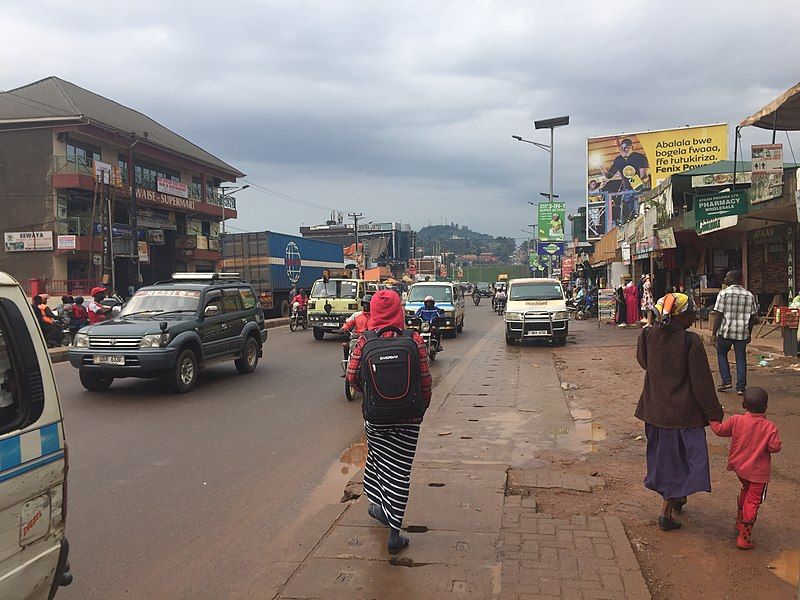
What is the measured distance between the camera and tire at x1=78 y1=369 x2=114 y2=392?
1044 cm

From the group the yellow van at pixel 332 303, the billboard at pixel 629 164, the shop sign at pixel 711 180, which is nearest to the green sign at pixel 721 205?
the shop sign at pixel 711 180

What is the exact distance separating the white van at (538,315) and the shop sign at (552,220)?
20.1 metres

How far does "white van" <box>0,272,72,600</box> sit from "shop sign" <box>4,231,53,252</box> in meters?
33.5

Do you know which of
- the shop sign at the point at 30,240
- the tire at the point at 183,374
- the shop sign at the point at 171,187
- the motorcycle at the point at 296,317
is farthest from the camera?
the shop sign at the point at 171,187

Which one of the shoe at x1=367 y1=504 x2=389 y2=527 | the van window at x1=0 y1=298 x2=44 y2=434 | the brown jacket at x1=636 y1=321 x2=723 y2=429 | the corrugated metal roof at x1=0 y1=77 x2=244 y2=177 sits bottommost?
the shoe at x1=367 y1=504 x2=389 y2=527

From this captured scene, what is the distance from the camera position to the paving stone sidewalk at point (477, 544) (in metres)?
3.74

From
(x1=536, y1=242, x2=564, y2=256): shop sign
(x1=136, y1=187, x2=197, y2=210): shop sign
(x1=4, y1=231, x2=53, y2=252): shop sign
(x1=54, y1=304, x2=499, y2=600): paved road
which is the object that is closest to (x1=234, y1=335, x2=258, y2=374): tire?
(x1=54, y1=304, x2=499, y2=600): paved road

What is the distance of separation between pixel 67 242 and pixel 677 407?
3345cm

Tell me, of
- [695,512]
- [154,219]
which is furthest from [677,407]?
[154,219]

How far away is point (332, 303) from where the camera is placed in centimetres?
2061

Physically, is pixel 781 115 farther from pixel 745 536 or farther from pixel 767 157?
pixel 745 536

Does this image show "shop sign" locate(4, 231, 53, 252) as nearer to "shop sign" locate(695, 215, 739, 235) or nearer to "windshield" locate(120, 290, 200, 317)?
"windshield" locate(120, 290, 200, 317)

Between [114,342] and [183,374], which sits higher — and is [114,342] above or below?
above

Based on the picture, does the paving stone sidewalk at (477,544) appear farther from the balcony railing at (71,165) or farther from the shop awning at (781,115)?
the balcony railing at (71,165)
